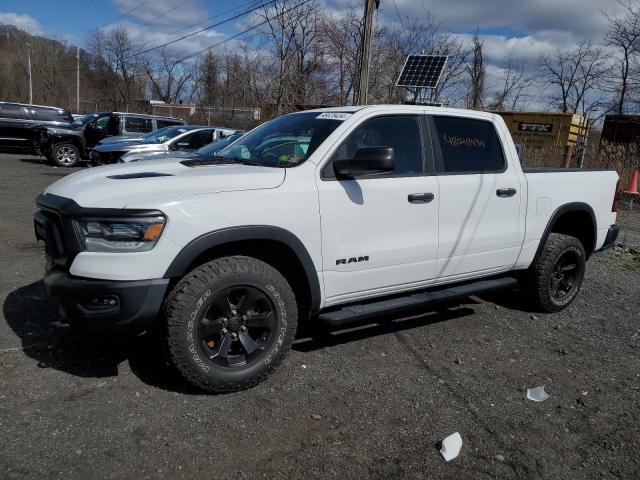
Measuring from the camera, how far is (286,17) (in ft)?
78.7

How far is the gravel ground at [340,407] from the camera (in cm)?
285

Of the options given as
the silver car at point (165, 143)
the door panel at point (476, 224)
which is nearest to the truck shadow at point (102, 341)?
the door panel at point (476, 224)

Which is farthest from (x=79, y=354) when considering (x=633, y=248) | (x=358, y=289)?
(x=633, y=248)

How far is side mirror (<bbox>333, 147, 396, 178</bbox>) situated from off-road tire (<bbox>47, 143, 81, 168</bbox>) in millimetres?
15299

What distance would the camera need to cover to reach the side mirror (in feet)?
11.7

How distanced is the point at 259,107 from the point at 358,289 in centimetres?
2358

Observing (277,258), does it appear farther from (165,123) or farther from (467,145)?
(165,123)

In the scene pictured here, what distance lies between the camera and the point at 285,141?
13.6 feet

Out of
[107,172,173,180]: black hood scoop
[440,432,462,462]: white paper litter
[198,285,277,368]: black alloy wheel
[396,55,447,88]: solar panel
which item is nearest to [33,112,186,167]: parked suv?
[396,55,447,88]: solar panel

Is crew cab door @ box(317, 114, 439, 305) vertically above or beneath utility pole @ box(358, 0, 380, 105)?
beneath

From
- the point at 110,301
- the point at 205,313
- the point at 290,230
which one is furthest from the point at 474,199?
the point at 110,301

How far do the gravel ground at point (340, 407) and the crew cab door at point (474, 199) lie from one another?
0.71 meters

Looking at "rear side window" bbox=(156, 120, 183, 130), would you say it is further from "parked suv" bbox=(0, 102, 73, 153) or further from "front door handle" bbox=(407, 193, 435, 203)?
"front door handle" bbox=(407, 193, 435, 203)

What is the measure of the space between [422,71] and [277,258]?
10386 mm
